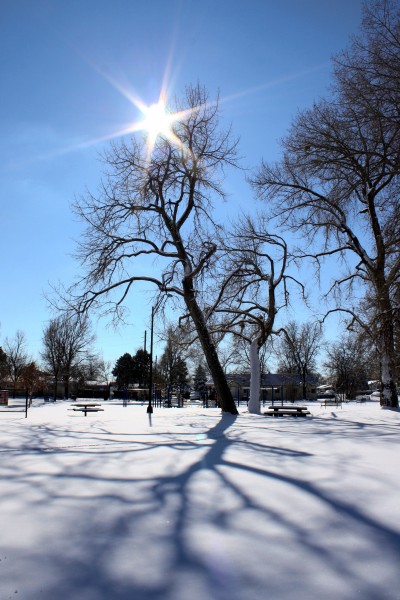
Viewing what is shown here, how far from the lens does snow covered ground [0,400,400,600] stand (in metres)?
3.18

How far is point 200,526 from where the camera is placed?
4336 millimetres

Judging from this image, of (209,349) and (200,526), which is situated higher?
(209,349)

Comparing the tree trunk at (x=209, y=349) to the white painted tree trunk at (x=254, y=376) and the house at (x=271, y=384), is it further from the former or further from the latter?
the house at (x=271, y=384)

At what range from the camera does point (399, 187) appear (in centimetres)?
1462

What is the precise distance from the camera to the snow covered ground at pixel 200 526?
3.18 metres

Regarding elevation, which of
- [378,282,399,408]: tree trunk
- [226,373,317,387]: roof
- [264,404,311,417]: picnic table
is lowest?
[264,404,311,417]: picnic table

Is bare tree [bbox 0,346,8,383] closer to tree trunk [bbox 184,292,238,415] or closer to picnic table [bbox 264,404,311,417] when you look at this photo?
tree trunk [bbox 184,292,238,415]

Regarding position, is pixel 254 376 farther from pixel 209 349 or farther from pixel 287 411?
pixel 209 349

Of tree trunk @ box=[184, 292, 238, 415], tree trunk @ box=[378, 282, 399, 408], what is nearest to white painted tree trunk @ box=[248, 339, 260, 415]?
tree trunk @ box=[184, 292, 238, 415]

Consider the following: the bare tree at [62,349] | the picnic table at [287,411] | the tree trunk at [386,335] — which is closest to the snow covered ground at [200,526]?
the tree trunk at [386,335]

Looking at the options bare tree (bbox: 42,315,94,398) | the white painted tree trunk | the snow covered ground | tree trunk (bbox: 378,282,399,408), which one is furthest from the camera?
bare tree (bbox: 42,315,94,398)

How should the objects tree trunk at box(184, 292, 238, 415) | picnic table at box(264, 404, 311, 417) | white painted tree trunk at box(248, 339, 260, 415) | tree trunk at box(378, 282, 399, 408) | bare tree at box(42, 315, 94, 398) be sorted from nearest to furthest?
tree trunk at box(378, 282, 399, 408) → tree trunk at box(184, 292, 238, 415) → picnic table at box(264, 404, 311, 417) → white painted tree trunk at box(248, 339, 260, 415) → bare tree at box(42, 315, 94, 398)

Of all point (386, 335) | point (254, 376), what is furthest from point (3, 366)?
point (386, 335)

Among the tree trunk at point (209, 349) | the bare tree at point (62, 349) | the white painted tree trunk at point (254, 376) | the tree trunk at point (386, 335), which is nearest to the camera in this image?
the tree trunk at point (386, 335)
